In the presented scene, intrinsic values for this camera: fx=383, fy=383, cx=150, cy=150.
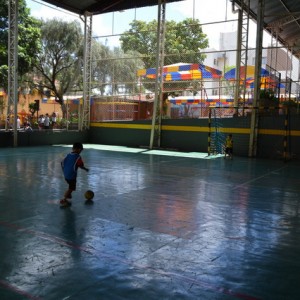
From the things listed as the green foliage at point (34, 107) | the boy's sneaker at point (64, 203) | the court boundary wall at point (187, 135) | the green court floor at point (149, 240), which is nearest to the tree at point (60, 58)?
the green foliage at point (34, 107)

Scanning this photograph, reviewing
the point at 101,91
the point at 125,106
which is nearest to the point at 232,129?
the point at 125,106

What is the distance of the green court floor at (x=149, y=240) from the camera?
387 cm

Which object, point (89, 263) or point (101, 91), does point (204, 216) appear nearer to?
point (89, 263)

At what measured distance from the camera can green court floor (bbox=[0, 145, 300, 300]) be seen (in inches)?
152

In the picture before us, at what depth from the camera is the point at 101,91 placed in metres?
27.7

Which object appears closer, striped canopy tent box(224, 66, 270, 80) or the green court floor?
the green court floor

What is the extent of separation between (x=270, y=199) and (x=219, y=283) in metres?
4.95

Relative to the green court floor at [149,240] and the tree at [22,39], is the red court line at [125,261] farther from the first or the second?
the tree at [22,39]

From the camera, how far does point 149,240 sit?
5391mm

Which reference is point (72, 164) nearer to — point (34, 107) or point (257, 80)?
point (257, 80)

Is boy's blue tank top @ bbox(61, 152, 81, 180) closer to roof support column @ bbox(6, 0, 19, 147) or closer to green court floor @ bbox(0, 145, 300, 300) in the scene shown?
green court floor @ bbox(0, 145, 300, 300)

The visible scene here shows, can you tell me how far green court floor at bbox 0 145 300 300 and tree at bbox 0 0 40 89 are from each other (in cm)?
1626

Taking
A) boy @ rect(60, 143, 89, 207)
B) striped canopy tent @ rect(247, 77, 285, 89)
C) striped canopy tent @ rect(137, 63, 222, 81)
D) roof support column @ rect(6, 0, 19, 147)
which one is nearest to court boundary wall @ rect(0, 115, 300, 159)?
roof support column @ rect(6, 0, 19, 147)

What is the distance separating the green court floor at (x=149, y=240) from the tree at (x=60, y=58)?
22.9 meters
